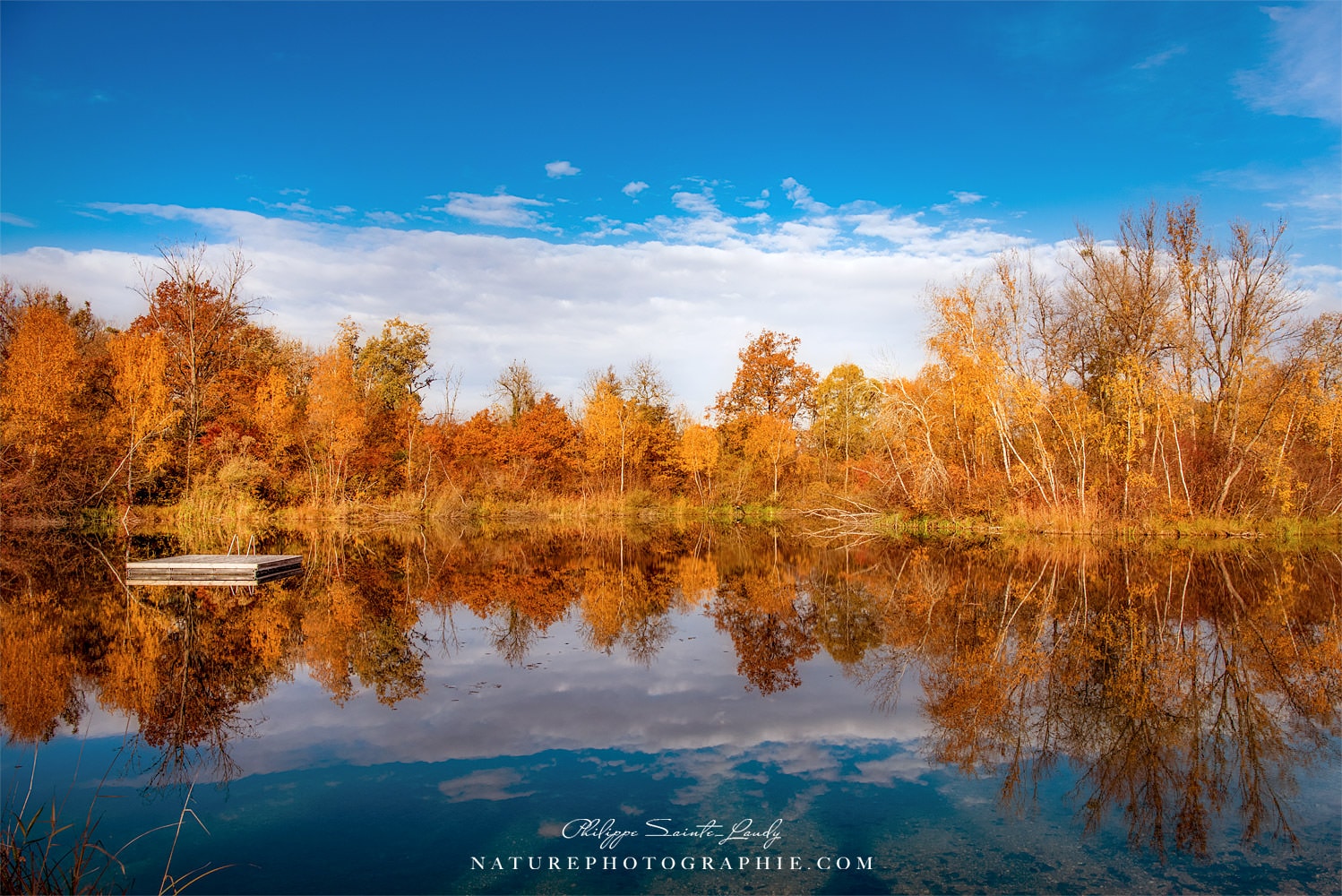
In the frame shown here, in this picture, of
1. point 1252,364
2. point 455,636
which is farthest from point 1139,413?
point 455,636

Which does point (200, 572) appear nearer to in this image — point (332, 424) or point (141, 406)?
point (332, 424)

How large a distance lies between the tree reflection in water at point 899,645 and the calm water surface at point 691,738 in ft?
0.18

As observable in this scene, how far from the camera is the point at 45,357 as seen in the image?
26.8 m

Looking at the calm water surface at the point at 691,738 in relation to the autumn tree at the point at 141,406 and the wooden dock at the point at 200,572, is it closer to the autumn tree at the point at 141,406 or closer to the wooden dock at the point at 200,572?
the wooden dock at the point at 200,572

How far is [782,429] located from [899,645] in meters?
29.6

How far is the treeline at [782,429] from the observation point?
24.7 metres

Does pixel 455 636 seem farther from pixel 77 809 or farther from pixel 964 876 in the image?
pixel 964 876

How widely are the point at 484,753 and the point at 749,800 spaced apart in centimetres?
242

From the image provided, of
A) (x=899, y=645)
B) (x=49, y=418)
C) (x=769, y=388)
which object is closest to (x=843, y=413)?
(x=769, y=388)

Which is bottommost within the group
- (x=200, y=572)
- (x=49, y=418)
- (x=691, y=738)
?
(x=691, y=738)

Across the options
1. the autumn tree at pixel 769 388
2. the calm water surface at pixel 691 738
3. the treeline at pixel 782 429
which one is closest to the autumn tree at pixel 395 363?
the treeline at pixel 782 429
